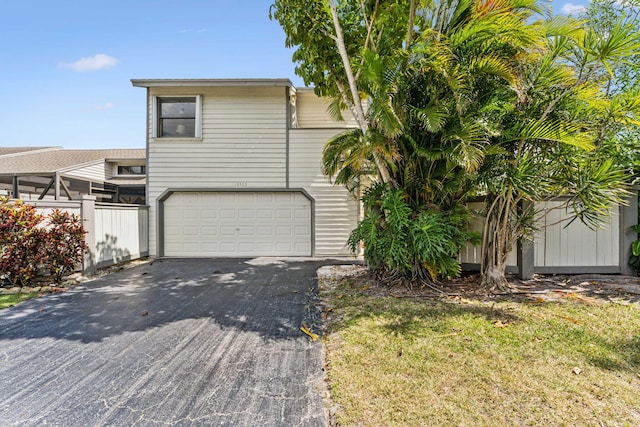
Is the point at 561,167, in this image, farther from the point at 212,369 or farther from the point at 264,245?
the point at 264,245

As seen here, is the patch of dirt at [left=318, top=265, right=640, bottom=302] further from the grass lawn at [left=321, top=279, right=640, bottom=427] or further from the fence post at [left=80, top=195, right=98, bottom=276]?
the fence post at [left=80, top=195, right=98, bottom=276]

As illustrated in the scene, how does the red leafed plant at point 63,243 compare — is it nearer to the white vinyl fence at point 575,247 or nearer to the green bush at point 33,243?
the green bush at point 33,243

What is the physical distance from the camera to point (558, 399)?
2.24 metres

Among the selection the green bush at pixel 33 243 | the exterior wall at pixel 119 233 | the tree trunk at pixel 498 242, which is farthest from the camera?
the exterior wall at pixel 119 233

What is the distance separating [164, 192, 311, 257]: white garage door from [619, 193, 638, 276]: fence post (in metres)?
6.96

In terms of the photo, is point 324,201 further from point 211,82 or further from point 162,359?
point 162,359

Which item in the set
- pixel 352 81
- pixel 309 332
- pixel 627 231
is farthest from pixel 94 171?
pixel 627 231

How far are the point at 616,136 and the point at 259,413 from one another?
6.40 meters

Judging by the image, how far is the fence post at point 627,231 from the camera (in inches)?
226

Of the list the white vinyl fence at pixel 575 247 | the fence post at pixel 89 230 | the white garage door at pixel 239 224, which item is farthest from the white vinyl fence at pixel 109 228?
the white vinyl fence at pixel 575 247

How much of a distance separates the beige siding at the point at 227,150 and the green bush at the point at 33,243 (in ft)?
10.9

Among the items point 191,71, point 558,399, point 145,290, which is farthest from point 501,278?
point 191,71

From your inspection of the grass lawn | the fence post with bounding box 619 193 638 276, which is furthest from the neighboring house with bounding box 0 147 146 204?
the fence post with bounding box 619 193 638 276

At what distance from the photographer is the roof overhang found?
907cm
